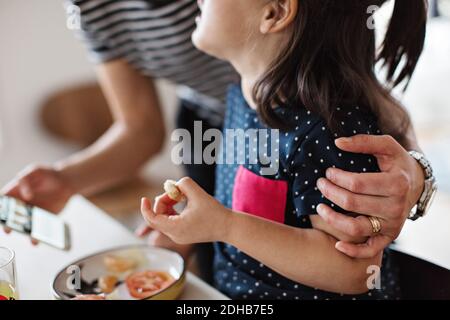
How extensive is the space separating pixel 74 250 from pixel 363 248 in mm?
498

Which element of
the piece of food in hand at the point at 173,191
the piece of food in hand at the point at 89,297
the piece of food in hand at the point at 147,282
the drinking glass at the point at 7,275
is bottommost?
the piece of food in hand at the point at 147,282

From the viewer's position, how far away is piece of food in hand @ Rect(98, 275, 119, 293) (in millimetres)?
876

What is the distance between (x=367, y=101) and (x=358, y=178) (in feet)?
0.46

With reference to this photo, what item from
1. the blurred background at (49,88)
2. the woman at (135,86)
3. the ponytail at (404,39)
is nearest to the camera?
the ponytail at (404,39)

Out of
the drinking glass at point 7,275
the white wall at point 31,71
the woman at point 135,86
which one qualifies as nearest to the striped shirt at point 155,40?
the woman at point 135,86

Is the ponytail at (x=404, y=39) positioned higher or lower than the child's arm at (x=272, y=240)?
higher

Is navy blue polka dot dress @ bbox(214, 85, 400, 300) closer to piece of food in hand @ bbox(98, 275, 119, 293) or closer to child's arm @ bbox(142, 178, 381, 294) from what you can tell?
child's arm @ bbox(142, 178, 381, 294)

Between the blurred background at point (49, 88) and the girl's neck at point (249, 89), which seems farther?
the blurred background at point (49, 88)

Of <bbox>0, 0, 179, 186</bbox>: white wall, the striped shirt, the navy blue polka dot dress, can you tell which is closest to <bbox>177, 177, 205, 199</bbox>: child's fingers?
the navy blue polka dot dress

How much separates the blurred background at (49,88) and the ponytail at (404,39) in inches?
63.6

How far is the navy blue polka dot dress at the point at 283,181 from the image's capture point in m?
0.77

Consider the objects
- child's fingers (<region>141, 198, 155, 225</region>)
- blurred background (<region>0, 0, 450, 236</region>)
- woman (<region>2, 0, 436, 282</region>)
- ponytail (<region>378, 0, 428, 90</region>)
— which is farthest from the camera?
blurred background (<region>0, 0, 450, 236</region>)

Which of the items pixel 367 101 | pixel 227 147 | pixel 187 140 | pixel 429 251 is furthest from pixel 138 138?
pixel 429 251

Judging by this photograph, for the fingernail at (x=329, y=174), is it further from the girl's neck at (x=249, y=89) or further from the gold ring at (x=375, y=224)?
the girl's neck at (x=249, y=89)
